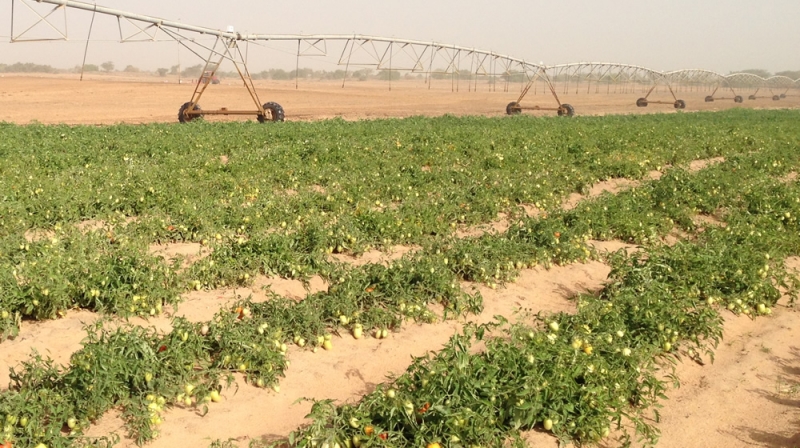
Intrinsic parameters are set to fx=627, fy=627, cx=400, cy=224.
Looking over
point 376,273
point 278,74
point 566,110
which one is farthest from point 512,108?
point 278,74

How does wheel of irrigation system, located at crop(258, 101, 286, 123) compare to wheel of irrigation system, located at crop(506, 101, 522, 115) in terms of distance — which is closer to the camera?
wheel of irrigation system, located at crop(258, 101, 286, 123)

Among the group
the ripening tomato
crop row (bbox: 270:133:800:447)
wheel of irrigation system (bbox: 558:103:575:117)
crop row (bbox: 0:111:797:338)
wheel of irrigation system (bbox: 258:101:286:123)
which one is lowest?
the ripening tomato

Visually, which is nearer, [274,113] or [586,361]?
[586,361]

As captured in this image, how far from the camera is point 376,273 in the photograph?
A: 606cm

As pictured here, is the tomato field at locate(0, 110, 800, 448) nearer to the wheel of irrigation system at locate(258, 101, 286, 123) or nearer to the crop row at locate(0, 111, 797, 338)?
the crop row at locate(0, 111, 797, 338)

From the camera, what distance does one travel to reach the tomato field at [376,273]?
3916 mm

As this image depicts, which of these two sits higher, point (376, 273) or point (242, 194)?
point (242, 194)

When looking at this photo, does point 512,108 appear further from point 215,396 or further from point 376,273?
point 215,396

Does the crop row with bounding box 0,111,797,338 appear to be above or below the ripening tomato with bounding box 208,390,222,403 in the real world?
above

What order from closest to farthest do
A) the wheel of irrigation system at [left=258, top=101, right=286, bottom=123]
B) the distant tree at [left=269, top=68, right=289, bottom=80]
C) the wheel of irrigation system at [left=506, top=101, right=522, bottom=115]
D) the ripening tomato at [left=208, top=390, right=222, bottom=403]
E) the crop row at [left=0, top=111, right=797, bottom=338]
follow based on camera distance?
the ripening tomato at [left=208, top=390, right=222, bottom=403], the crop row at [left=0, top=111, right=797, bottom=338], the wheel of irrigation system at [left=258, top=101, right=286, bottom=123], the wheel of irrigation system at [left=506, top=101, right=522, bottom=115], the distant tree at [left=269, top=68, right=289, bottom=80]

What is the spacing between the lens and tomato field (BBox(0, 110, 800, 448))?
3916 mm

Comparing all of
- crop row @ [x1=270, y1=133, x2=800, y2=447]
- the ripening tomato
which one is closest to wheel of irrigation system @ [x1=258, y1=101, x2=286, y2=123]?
crop row @ [x1=270, y1=133, x2=800, y2=447]

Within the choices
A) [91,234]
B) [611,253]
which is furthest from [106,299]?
[611,253]

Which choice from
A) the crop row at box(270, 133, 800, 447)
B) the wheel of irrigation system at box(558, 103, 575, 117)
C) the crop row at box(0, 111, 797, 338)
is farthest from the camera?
the wheel of irrigation system at box(558, 103, 575, 117)
